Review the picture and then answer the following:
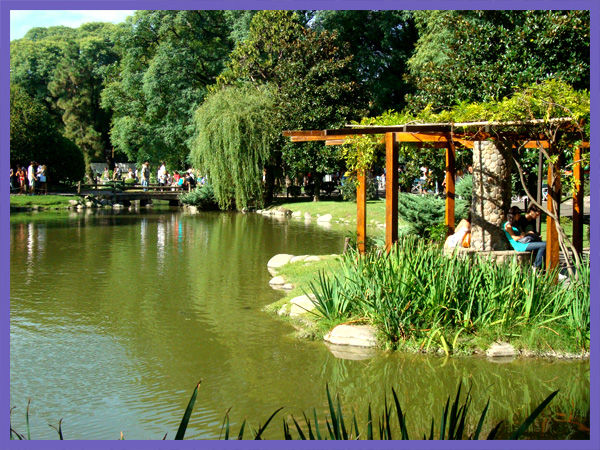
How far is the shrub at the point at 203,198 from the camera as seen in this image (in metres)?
31.2

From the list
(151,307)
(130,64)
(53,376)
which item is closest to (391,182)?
(151,307)

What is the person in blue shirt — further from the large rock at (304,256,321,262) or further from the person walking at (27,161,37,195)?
the person walking at (27,161,37,195)

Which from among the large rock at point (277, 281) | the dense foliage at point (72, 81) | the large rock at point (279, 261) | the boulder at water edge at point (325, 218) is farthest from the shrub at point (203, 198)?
the large rock at point (277, 281)

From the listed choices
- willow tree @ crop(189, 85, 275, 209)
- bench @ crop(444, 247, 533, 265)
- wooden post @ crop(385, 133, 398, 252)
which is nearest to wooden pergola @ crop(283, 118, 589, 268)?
wooden post @ crop(385, 133, 398, 252)

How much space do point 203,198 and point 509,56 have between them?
18.4 m

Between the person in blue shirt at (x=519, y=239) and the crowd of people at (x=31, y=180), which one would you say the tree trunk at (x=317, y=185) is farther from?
the person in blue shirt at (x=519, y=239)

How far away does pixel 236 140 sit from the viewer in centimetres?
2761

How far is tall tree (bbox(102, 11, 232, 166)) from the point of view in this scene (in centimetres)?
3659

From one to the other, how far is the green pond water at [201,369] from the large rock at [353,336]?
172 millimetres

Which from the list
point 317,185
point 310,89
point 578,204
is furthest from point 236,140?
point 578,204

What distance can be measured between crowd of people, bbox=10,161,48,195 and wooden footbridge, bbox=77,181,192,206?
5.83ft

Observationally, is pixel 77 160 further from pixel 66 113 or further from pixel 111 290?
pixel 111 290

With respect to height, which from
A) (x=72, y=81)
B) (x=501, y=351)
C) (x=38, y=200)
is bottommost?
(x=501, y=351)

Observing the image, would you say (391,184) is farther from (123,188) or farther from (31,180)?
(123,188)
